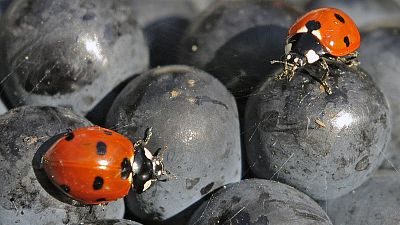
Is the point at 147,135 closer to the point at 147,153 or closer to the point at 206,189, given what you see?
the point at 147,153

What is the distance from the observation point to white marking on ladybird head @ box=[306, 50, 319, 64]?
97 cm

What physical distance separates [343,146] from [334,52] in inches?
6.9

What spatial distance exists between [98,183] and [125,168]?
0.20 feet

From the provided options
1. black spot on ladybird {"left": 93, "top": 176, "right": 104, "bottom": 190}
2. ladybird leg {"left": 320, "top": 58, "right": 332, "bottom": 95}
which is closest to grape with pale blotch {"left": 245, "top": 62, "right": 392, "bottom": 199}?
ladybird leg {"left": 320, "top": 58, "right": 332, "bottom": 95}

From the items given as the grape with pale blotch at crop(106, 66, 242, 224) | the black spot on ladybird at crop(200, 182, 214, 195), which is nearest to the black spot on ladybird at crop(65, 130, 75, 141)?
the grape with pale blotch at crop(106, 66, 242, 224)

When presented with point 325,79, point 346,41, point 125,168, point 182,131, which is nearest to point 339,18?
point 346,41

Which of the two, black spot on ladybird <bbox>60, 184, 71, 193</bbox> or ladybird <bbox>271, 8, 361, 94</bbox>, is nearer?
black spot on ladybird <bbox>60, 184, 71, 193</bbox>

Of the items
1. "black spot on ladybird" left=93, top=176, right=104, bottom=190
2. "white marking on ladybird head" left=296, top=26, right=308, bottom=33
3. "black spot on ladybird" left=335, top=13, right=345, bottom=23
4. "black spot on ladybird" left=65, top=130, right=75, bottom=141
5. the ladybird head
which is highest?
"black spot on ladybird" left=335, top=13, right=345, bottom=23

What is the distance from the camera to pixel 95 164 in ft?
2.89

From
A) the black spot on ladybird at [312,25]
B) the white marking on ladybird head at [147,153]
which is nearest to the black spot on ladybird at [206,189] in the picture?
the white marking on ladybird head at [147,153]

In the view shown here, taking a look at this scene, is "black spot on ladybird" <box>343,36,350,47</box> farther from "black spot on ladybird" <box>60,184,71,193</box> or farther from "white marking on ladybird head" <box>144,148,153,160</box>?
"black spot on ladybird" <box>60,184,71,193</box>

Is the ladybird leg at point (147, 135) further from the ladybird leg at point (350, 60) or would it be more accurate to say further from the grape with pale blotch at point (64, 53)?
the ladybird leg at point (350, 60)

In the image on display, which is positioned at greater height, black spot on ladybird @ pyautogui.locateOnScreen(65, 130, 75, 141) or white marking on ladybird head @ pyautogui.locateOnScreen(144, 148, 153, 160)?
black spot on ladybird @ pyautogui.locateOnScreen(65, 130, 75, 141)

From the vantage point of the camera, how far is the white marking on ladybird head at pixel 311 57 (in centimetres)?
97
